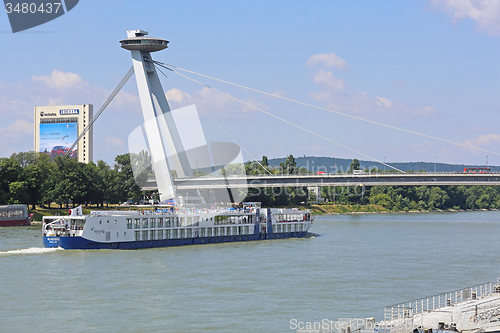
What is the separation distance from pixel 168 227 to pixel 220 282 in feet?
55.5

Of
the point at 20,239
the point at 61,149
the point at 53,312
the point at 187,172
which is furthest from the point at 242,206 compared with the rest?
the point at 61,149

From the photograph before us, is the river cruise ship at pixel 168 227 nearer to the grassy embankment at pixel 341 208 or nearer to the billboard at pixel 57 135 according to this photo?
the grassy embankment at pixel 341 208

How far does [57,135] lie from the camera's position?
14788 centimetres

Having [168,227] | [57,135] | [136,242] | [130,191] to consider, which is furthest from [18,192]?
[57,135]

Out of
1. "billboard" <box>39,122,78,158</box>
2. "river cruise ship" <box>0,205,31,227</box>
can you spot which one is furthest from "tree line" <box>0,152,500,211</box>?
"billboard" <box>39,122,78,158</box>

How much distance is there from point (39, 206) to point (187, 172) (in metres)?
33.1

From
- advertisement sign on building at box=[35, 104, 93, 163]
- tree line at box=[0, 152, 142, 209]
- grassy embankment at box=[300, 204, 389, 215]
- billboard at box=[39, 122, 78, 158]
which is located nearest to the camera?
tree line at box=[0, 152, 142, 209]

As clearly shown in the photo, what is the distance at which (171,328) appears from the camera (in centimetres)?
2161

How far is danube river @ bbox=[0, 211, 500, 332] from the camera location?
75.2ft

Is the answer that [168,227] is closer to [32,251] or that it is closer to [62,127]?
[32,251]

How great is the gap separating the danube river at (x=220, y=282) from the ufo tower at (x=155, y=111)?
10.1m

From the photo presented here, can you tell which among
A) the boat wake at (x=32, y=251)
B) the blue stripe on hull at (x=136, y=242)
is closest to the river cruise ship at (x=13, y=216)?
the blue stripe on hull at (x=136, y=242)

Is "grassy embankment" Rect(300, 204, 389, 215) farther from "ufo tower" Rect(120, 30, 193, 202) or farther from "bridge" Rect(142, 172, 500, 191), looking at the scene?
"ufo tower" Rect(120, 30, 193, 202)

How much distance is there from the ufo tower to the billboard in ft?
299
